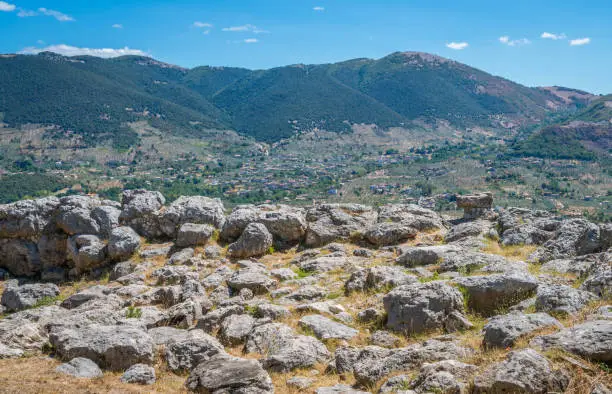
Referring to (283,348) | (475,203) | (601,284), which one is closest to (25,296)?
(283,348)

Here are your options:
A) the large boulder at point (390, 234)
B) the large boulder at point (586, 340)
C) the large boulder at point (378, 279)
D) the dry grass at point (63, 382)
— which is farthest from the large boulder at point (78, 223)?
the large boulder at point (586, 340)

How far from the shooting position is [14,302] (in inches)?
643

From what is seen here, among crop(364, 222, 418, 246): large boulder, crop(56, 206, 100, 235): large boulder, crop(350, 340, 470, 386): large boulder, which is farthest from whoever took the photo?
crop(56, 206, 100, 235): large boulder

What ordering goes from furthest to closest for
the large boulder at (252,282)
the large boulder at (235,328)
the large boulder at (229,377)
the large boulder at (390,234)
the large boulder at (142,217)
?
1. the large boulder at (142,217)
2. the large boulder at (390,234)
3. the large boulder at (252,282)
4. the large boulder at (235,328)
5. the large boulder at (229,377)

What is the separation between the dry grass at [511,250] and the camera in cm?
1495

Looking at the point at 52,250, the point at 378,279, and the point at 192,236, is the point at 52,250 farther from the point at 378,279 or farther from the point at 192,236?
the point at 378,279

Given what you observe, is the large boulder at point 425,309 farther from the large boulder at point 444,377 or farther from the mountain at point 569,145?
the mountain at point 569,145

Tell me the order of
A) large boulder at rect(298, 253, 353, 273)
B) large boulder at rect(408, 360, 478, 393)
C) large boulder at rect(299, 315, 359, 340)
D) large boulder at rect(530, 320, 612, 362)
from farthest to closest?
1. large boulder at rect(298, 253, 353, 273)
2. large boulder at rect(299, 315, 359, 340)
3. large boulder at rect(408, 360, 478, 393)
4. large boulder at rect(530, 320, 612, 362)

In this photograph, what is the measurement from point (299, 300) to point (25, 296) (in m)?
11.3

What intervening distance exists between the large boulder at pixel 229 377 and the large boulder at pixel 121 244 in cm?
1207

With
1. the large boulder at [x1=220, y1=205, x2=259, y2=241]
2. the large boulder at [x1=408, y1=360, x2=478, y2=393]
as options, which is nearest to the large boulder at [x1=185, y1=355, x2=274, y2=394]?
the large boulder at [x1=408, y1=360, x2=478, y2=393]

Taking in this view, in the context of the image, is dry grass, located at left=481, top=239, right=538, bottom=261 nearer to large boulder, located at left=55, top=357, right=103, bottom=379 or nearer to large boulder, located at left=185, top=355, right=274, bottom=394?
large boulder, located at left=185, top=355, right=274, bottom=394

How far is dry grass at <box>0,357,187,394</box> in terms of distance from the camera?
300 inches

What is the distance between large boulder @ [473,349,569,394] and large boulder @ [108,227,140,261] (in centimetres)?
1633
